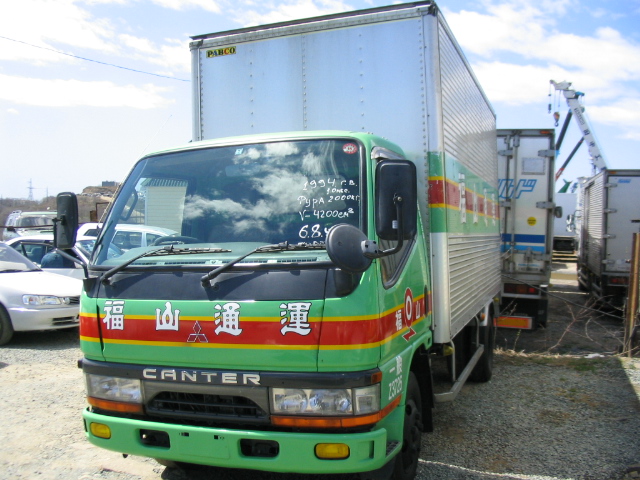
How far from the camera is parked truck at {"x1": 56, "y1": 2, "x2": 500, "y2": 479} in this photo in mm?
2994

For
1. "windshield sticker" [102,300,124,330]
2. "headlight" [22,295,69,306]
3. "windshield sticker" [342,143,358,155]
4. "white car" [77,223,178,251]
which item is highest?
"windshield sticker" [342,143,358,155]

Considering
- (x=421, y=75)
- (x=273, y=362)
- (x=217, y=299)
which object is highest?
(x=421, y=75)

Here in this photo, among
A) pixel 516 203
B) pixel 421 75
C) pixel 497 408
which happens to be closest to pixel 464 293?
pixel 497 408

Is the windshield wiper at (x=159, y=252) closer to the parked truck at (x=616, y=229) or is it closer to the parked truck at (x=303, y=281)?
the parked truck at (x=303, y=281)

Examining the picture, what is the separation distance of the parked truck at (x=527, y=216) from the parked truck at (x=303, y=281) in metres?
5.94

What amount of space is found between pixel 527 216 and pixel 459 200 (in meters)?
5.84

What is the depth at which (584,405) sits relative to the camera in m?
6.07

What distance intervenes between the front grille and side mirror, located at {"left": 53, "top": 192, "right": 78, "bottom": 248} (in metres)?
1.46

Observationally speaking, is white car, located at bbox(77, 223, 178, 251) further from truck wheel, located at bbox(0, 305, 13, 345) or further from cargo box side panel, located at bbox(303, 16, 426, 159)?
truck wheel, located at bbox(0, 305, 13, 345)

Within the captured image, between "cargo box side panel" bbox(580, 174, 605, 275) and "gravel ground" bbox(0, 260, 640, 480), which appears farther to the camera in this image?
"cargo box side panel" bbox(580, 174, 605, 275)

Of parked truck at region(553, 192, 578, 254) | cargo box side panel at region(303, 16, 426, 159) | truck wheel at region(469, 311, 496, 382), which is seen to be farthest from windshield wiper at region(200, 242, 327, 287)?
parked truck at region(553, 192, 578, 254)

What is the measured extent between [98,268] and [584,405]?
201 inches

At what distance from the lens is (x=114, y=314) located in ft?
10.9

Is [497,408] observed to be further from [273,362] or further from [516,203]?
[516,203]
